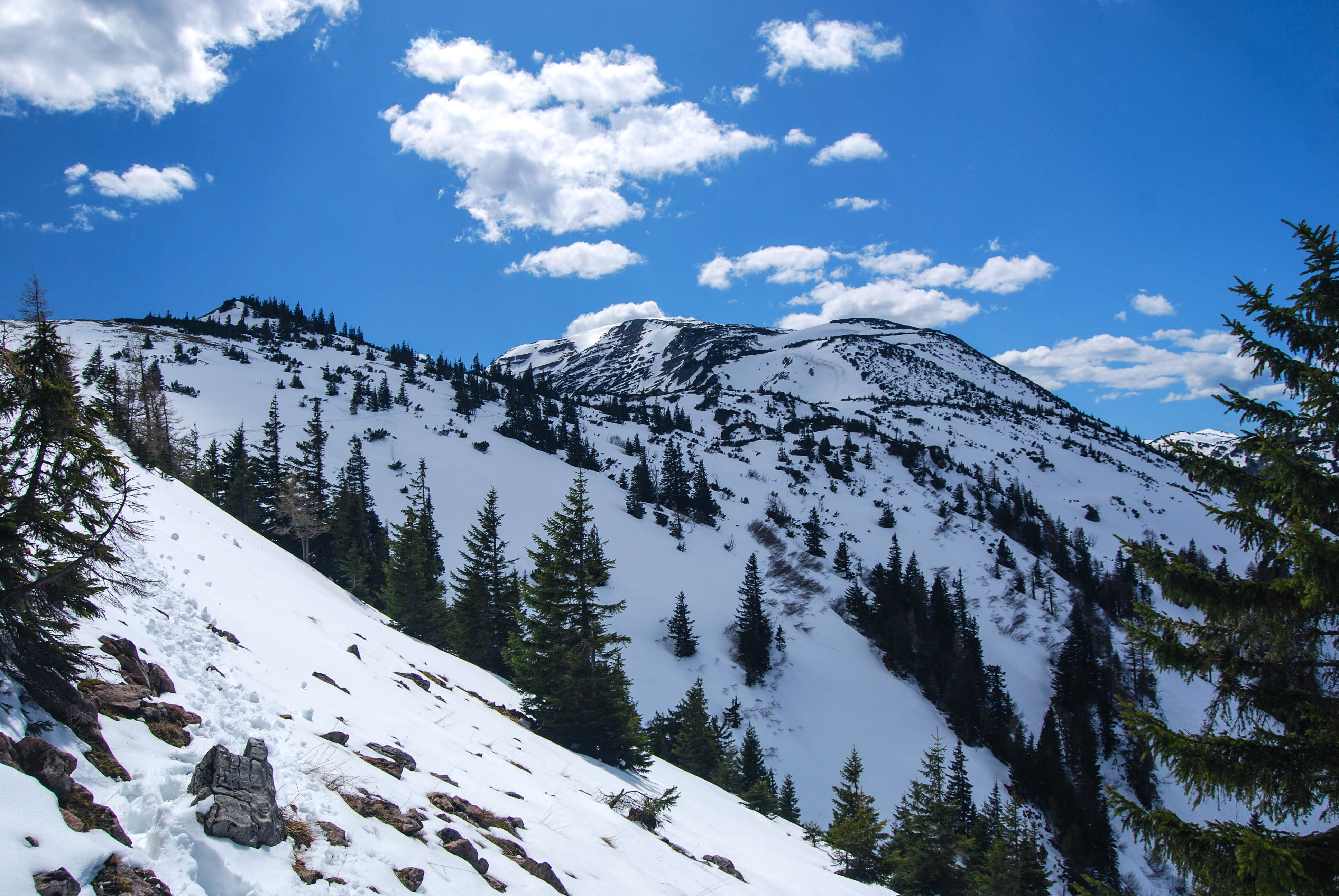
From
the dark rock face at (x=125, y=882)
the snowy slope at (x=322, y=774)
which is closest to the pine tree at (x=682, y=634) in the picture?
the snowy slope at (x=322, y=774)

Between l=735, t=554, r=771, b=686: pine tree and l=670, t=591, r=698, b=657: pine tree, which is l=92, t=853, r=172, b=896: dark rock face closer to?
l=670, t=591, r=698, b=657: pine tree

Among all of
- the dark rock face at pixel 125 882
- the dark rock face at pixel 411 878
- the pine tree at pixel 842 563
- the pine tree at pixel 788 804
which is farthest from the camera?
the pine tree at pixel 842 563

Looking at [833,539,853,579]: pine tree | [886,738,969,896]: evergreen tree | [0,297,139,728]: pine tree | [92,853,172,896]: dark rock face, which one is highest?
[833,539,853,579]: pine tree

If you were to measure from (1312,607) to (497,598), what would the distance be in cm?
2951

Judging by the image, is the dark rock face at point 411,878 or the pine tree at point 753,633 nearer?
the dark rock face at point 411,878

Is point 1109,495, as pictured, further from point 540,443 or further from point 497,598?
point 497,598

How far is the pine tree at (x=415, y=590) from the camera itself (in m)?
29.8

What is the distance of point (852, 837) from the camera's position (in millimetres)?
18531

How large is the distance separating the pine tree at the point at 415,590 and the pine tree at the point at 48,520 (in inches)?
923

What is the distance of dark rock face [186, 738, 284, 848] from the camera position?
16.4 ft

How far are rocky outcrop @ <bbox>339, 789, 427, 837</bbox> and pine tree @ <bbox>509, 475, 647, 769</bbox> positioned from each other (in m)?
10.2

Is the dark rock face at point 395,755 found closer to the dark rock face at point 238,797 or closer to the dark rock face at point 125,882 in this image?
the dark rock face at point 238,797

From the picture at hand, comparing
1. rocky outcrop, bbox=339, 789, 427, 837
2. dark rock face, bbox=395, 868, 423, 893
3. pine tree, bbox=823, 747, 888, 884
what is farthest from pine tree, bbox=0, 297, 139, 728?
pine tree, bbox=823, 747, 888, 884

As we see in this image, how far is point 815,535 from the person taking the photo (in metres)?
83.9
